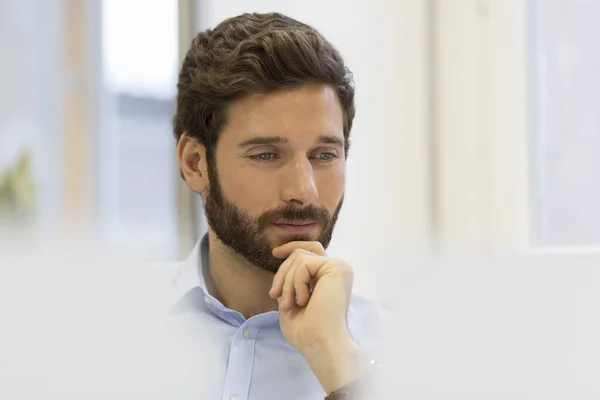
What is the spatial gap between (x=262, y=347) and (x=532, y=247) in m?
1.38

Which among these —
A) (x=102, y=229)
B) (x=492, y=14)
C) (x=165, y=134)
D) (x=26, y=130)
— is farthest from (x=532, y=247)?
(x=26, y=130)

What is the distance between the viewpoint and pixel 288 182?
3.55 ft

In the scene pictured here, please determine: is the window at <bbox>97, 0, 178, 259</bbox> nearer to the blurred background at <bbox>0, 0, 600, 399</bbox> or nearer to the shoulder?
the blurred background at <bbox>0, 0, 600, 399</bbox>

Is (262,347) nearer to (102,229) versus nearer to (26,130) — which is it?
(102,229)

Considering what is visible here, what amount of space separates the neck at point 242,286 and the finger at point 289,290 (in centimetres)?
12

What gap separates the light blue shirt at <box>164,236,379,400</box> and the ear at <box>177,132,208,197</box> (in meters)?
0.16

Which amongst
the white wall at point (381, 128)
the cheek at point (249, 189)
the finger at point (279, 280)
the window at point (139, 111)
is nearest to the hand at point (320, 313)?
the finger at point (279, 280)

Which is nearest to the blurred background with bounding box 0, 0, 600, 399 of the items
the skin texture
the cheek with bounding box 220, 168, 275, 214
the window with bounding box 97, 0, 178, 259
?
the window with bounding box 97, 0, 178, 259

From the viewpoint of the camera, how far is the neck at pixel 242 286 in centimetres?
116

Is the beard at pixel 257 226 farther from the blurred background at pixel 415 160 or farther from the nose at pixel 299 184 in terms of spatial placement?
the blurred background at pixel 415 160

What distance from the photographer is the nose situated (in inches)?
42.3

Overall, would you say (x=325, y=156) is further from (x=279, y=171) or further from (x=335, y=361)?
(x=335, y=361)

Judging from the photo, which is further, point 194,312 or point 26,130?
point 26,130

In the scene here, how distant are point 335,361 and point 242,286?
0.27 metres
